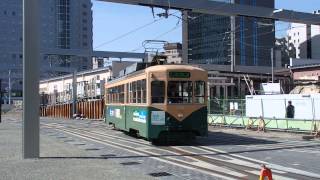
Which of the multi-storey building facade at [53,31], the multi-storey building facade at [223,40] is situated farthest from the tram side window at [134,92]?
the multi-storey building facade at [53,31]

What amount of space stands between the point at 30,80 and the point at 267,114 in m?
20.5

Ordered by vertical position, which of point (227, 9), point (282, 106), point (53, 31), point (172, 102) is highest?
point (53, 31)

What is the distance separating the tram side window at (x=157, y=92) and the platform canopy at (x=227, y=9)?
10378 mm

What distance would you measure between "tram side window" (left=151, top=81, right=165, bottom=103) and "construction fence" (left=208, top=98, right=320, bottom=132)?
892 centimetres

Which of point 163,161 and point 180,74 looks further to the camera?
point 180,74

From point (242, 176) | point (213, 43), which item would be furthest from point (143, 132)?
point (213, 43)

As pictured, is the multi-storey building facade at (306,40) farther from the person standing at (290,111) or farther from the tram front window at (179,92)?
the tram front window at (179,92)

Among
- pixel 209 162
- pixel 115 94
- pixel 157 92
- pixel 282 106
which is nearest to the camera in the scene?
pixel 209 162

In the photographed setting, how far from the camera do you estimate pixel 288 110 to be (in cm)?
3048

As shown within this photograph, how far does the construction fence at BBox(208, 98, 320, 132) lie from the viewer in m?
29.2

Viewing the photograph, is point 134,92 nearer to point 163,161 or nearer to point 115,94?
point 115,94

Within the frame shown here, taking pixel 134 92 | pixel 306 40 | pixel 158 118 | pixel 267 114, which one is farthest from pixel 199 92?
pixel 306 40

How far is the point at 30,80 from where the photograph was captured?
53.5 feet

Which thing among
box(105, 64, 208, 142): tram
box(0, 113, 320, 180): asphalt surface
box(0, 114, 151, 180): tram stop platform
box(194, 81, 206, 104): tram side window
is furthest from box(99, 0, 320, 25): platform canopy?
box(0, 114, 151, 180): tram stop platform
